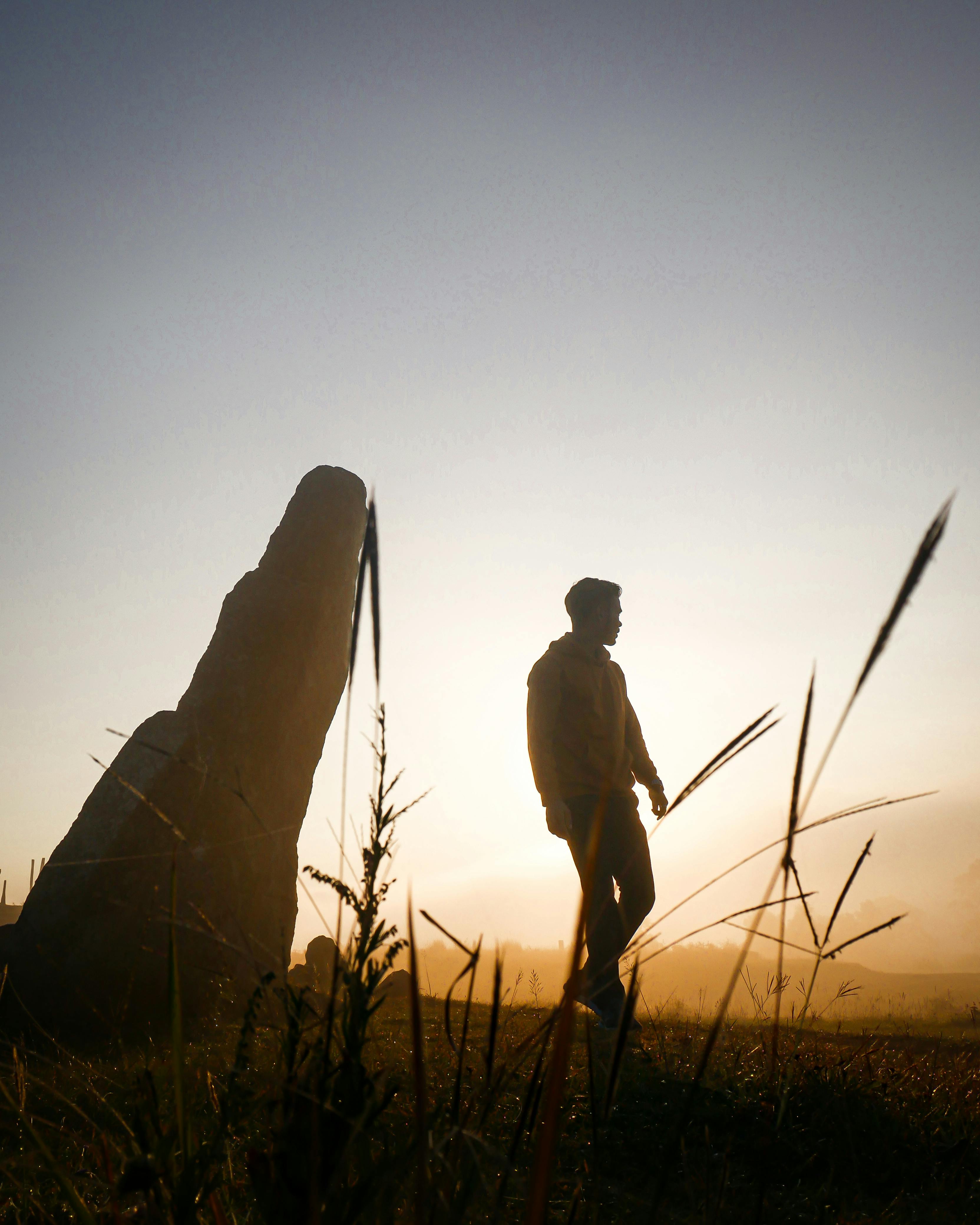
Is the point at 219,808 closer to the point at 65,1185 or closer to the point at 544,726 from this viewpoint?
the point at 544,726

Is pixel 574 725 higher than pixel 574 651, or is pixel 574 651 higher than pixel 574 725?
pixel 574 651


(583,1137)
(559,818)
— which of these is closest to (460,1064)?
(583,1137)

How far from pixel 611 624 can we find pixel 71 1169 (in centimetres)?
386

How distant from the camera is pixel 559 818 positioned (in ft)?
14.5

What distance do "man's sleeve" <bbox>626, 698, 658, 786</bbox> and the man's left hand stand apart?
38 mm

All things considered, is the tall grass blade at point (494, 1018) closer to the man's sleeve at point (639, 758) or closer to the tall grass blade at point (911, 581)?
the tall grass blade at point (911, 581)

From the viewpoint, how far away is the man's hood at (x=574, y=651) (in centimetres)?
518

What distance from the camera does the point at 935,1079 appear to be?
315 centimetres

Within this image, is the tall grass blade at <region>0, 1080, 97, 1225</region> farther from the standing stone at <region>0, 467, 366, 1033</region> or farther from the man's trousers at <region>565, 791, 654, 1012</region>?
the standing stone at <region>0, 467, 366, 1033</region>

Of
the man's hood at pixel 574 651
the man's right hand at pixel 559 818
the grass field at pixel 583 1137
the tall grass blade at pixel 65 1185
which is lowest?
the grass field at pixel 583 1137

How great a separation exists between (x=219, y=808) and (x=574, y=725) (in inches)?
135

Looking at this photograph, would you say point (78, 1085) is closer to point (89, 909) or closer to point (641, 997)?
point (641, 997)

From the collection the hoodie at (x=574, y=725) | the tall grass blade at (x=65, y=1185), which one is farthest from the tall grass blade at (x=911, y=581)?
the hoodie at (x=574, y=725)

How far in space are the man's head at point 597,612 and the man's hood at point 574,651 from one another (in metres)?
0.05
